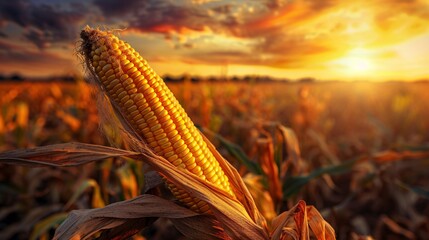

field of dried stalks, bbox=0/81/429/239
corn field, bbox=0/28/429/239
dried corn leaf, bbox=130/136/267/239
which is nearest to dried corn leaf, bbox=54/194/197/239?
corn field, bbox=0/28/429/239

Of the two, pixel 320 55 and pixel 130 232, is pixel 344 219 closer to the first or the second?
pixel 320 55

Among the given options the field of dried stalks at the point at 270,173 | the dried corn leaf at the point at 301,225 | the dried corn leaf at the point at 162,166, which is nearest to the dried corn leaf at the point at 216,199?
the dried corn leaf at the point at 162,166

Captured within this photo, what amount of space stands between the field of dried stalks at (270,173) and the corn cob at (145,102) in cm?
29

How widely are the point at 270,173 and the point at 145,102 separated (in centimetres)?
166

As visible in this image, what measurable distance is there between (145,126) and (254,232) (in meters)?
0.73

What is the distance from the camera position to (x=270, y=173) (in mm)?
3143

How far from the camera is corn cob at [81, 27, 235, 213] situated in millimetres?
1731

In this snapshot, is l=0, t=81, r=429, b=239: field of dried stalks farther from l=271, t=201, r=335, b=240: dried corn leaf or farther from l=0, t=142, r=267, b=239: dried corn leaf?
l=271, t=201, r=335, b=240: dried corn leaf

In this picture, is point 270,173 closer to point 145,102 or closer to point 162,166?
point 162,166

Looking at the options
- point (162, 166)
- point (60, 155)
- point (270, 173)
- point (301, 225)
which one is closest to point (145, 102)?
point (162, 166)

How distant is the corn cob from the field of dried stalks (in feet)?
0.95

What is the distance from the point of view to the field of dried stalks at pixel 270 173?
3477mm

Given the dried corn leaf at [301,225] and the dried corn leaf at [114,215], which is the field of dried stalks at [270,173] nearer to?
the dried corn leaf at [114,215]

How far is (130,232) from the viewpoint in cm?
210
